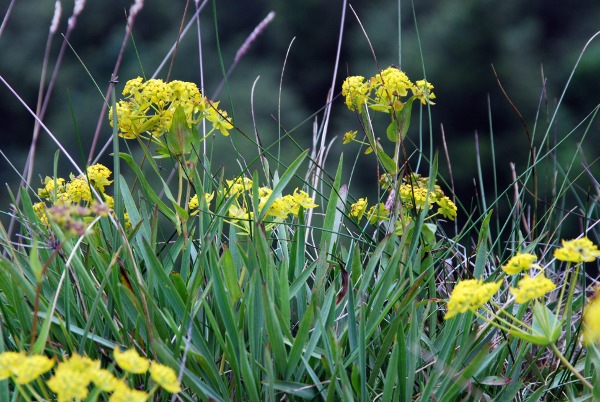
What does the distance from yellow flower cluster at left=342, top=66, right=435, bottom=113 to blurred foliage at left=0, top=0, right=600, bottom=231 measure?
9322mm

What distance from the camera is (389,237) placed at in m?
1.38

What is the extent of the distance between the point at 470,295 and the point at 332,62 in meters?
12.2

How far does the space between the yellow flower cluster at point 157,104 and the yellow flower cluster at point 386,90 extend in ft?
0.88

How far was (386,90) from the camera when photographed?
149cm

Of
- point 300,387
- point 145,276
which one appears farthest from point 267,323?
point 145,276

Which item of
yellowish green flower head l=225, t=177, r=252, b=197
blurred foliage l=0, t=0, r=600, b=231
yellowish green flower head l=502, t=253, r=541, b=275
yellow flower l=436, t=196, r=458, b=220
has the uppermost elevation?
yellowish green flower head l=502, t=253, r=541, b=275

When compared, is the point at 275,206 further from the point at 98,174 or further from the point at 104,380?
the point at 104,380

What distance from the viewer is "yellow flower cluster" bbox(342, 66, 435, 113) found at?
4.92 ft

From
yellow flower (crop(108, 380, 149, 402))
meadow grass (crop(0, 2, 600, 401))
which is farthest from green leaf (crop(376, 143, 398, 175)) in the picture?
yellow flower (crop(108, 380, 149, 402))

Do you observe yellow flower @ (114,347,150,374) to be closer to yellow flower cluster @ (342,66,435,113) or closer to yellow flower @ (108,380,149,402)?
yellow flower @ (108,380,149,402)

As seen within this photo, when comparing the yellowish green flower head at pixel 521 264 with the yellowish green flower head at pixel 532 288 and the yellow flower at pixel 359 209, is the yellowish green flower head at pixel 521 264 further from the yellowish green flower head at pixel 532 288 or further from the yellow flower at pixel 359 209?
the yellow flower at pixel 359 209

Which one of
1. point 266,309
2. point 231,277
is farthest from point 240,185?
point 266,309

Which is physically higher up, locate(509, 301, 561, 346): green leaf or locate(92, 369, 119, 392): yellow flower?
locate(92, 369, 119, 392): yellow flower

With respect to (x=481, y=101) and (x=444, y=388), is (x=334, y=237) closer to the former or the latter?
(x=444, y=388)
